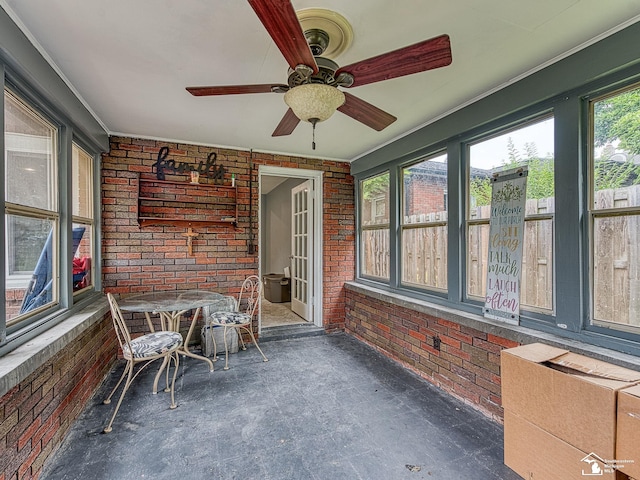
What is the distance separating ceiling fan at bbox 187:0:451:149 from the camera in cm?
115

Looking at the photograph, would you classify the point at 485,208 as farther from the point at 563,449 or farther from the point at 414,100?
the point at 563,449

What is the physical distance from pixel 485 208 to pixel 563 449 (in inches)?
65.1

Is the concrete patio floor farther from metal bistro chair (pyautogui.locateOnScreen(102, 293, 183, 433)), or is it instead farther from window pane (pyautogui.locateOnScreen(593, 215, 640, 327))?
window pane (pyautogui.locateOnScreen(593, 215, 640, 327))

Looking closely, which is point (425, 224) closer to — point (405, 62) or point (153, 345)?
point (405, 62)

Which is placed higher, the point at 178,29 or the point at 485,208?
the point at 178,29

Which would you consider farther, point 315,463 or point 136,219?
point 136,219

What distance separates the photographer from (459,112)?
2631 mm

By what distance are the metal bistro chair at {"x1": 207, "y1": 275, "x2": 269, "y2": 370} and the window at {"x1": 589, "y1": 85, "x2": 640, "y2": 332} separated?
9.39ft

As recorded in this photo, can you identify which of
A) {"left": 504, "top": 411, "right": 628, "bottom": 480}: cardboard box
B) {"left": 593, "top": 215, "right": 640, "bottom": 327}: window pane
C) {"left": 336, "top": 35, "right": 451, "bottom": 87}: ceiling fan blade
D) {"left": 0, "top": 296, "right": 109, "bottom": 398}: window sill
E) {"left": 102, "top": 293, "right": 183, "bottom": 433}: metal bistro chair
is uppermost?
{"left": 336, "top": 35, "right": 451, "bottom": 87}: ceiling fan blade

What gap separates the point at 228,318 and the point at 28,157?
80.6 inches

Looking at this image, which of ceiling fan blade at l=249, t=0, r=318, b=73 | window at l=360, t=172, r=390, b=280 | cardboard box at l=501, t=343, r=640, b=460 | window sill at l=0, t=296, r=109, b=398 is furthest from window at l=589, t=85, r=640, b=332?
window sill at l=0, t=296, r=109, b=398

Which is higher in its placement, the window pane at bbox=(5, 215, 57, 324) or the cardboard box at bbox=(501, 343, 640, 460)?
the window pane at bbox=(5, 215, 57, 324)

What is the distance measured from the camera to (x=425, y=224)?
125 inches

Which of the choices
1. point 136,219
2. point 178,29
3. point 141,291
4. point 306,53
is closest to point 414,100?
point 306,53
